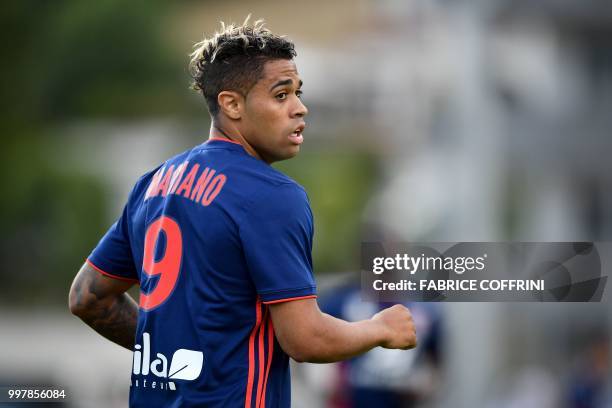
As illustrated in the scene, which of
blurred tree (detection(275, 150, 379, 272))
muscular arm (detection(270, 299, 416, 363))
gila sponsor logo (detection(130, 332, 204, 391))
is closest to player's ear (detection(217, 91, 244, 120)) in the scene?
muscular arm (detection(270, 299, 416, 363))

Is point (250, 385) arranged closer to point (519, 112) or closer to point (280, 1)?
point (519, 112)

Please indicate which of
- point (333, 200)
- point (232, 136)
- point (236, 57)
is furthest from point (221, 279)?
point (333, 200)

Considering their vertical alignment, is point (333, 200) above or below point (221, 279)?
above

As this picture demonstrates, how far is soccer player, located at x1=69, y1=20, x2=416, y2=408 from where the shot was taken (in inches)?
→ 146

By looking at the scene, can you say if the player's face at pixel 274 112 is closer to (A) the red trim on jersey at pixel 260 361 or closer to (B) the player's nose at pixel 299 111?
(B) the player's nose at pixel 299 111

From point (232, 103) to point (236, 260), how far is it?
546 mm

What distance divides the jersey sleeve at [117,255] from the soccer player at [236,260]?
0.16 meters

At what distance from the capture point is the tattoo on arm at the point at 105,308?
14.3 feet

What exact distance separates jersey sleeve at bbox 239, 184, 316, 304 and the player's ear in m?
0.36

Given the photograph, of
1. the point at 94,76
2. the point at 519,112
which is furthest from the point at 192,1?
the point at 519,112

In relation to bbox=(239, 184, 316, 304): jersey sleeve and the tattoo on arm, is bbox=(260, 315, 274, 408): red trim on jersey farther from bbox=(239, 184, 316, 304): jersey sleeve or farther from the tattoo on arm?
the tattoo on arm

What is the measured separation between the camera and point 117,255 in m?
4.27

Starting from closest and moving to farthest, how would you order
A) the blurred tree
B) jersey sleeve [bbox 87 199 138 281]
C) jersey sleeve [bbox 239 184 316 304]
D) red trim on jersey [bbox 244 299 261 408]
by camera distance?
jersey sleeve [bbox 239 184 316 304] < red trim on jersey [bbox 244 299 261 408] < jersey sleeve [bbox 87 199 138 281] < the blurred tree

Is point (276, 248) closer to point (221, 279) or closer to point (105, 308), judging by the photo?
point (221, 279)
